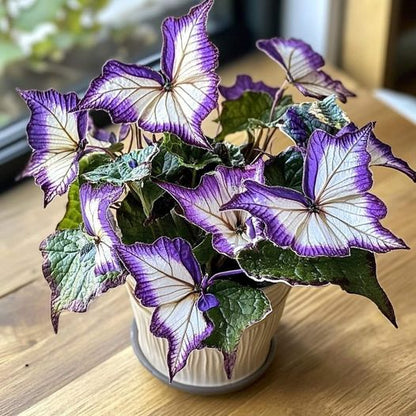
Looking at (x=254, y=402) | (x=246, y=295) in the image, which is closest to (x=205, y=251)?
(x=246, y=295)

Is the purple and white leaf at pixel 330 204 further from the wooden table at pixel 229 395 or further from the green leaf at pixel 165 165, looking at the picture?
the wooden table at pixel 229 395

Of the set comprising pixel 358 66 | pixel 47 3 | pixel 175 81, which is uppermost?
pixel 175 81

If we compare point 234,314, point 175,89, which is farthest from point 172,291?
point 175,89

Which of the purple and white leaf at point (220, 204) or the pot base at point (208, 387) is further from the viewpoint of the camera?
the pot base at point (208, 387)

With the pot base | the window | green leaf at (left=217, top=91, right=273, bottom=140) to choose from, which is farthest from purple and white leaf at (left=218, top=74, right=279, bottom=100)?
the window

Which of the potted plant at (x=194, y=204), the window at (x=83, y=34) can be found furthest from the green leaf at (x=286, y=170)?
the window at (x=83, y=34)

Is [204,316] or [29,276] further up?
[204,316]

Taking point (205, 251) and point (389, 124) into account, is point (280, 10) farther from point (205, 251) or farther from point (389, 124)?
point (205, 251)

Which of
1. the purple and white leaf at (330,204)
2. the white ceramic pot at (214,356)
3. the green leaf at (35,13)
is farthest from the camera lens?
the green leaf at (35,13)
